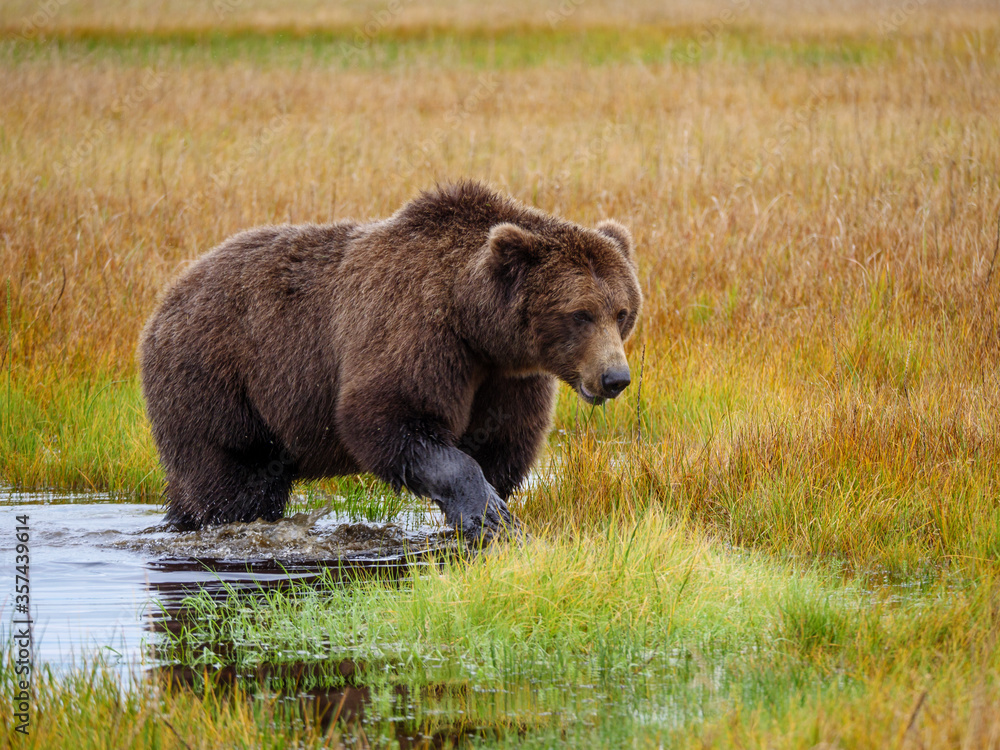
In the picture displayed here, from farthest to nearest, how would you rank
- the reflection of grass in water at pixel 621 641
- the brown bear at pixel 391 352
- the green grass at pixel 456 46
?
1. the green grass at pixel 456 46
2. the brown bear at pixel 391 352
3. the reflection of grass in water at pixel 621 641

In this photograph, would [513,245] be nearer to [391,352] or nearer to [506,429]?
[391,352]

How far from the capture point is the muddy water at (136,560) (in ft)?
14.2

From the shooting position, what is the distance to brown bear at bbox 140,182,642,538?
17.9ft

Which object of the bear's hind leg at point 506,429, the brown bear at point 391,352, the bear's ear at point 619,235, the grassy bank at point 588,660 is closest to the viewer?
the grassy bank at point 588,660

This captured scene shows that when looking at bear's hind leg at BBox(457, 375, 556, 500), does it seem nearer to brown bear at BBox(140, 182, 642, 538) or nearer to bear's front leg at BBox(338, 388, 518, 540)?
brown bear at BBox(140, 182, 642, 538)

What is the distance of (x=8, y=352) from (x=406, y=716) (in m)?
5.51

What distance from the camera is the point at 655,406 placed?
7.57 meters

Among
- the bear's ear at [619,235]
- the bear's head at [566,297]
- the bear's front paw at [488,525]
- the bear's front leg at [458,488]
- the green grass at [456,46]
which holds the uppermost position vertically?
the green grass at [456,46]

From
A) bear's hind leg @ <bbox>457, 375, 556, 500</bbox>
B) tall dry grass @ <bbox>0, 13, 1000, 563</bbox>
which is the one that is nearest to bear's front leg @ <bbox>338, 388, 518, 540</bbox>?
bear's hind leg @ <bbox>457, 375, 556, 500</bbox>

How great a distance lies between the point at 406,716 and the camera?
3.55m

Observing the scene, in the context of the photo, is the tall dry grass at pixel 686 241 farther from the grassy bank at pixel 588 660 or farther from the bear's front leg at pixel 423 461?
the grassy bank at pixel 588 660

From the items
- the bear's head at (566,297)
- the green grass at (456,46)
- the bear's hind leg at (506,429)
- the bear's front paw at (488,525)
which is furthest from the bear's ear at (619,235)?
the green grass at (456,46)

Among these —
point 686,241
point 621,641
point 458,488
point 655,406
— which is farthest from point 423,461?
point 686,241

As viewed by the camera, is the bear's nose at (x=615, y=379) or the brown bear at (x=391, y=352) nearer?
the bear's nose at (x=615, y=379)
